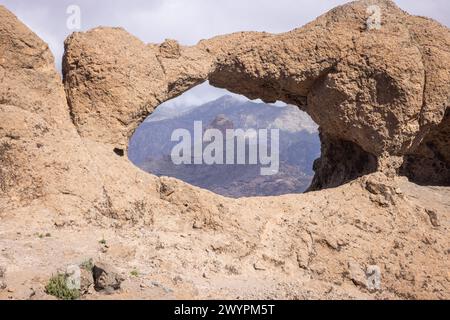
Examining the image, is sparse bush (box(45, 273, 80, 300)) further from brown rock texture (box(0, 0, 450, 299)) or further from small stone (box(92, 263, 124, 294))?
small stone (box(92, 263, 124, 294))

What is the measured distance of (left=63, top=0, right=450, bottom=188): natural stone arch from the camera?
1348cm

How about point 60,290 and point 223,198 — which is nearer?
point 60,290

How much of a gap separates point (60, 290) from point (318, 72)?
10303 mm

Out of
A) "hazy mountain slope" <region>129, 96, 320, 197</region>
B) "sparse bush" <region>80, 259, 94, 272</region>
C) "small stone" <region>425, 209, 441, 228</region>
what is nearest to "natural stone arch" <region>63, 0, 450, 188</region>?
"small stone" <region>425, 209, 441, 228</region>

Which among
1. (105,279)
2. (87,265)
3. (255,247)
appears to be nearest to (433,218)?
(255,247)

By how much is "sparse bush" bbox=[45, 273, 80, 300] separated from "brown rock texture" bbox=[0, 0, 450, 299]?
0.17m

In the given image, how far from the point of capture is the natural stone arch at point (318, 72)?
44.2ft

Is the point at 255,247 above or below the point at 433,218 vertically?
below

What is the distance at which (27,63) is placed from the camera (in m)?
12.9

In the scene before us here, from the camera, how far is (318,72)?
15391 mm

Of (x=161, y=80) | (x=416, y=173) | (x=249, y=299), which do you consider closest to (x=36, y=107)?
(x=161, y=80)

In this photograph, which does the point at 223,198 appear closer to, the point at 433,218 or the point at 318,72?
the point at 318,72

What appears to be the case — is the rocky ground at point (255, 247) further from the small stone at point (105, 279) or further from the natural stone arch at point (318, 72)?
the natural stone arch at point (318, 72)

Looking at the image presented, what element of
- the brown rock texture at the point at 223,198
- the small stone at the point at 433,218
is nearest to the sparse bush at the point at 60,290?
the brown rock texture at the point at 223,198
